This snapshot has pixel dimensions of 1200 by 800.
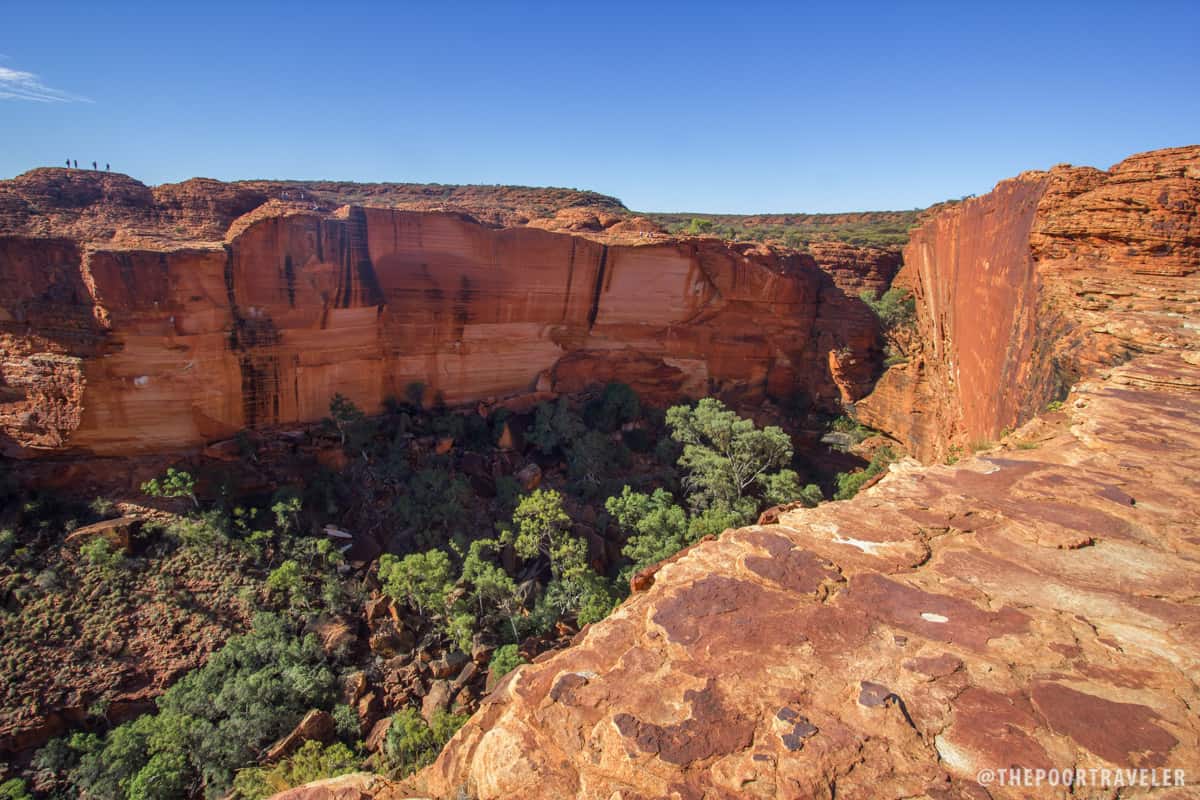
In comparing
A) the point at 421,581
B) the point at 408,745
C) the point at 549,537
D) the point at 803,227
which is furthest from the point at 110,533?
the point at 803,227

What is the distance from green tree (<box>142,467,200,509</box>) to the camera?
15.3m

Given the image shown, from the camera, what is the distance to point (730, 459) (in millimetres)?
18203

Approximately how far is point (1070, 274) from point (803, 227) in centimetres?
3752

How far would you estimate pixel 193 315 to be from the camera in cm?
1561

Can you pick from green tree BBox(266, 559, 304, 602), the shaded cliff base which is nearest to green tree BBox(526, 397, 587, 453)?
green tree BBox(266, 559, 304, 602)

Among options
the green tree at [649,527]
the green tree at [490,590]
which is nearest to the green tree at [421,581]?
the green tree at [490,590]

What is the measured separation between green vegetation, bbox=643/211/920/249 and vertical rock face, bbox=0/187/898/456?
6642mm

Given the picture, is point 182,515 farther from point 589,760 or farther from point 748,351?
point 748,351

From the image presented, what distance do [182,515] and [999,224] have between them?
65.4ft

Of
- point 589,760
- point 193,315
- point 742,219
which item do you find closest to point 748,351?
point 193,315

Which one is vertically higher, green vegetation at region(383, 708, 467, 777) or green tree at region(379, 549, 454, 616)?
green tree at region(379, 549, 454, 616)

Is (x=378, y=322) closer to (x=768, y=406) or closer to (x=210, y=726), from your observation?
(x=210, y=726)

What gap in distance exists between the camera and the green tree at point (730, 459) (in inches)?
697

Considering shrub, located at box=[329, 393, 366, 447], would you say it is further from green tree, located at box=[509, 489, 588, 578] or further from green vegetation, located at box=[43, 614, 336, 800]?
A: green vegetation, located at box=[43, 614, 336, 800]
